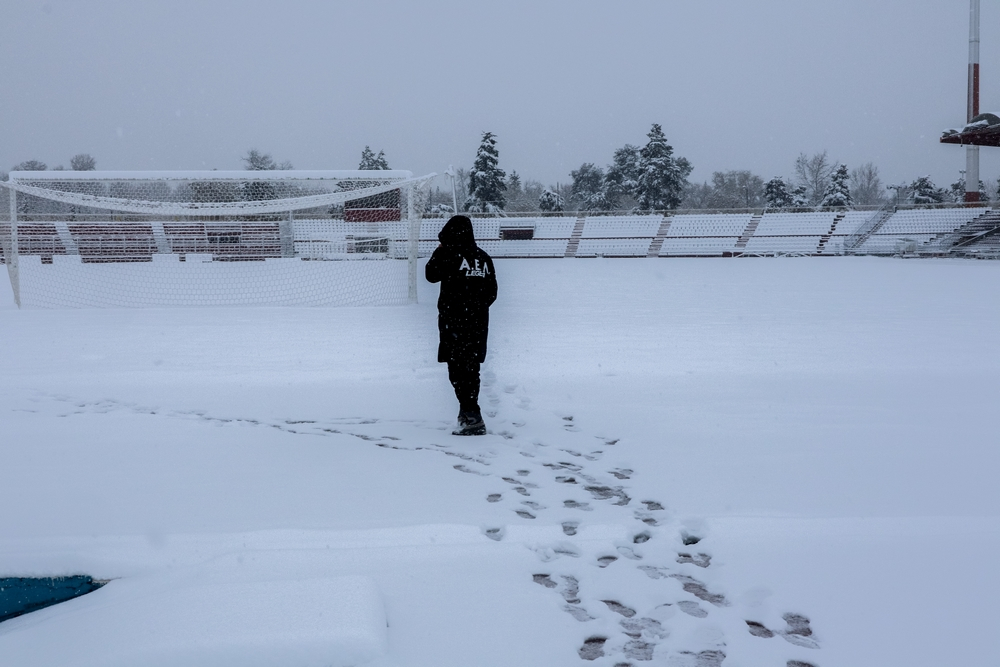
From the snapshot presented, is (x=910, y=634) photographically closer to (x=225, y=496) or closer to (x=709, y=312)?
(x=225, y=496)

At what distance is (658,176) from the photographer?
4578cm

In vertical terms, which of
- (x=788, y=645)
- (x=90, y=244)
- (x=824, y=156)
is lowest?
(x=788, y=645)

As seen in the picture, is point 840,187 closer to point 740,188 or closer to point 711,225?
point 711,225

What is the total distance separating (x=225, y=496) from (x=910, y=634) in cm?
314

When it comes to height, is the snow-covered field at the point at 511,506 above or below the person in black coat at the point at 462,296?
below

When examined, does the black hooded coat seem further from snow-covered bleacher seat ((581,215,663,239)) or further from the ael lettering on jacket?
snow-covered bleacher seat ((581,215,663,239))

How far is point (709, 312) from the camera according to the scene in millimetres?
11359

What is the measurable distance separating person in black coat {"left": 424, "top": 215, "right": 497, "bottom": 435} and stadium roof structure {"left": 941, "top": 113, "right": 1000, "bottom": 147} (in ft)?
101

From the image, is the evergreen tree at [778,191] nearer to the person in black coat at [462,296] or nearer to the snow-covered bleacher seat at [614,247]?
the snow-covered bleacher seat at [614,247]

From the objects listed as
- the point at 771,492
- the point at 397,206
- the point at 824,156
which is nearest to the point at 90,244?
the point at 397,206

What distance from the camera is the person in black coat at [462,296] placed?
15.7 ft

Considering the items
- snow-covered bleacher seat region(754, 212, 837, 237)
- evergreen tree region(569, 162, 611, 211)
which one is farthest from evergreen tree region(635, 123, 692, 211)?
evergreen tree region(569, 162, 611, 211)

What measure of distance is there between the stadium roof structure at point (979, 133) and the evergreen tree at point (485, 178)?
23689 millimetres

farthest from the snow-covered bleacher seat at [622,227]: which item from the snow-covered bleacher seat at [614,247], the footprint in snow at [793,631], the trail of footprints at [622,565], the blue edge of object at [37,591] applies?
the blue edge of object at [37,591]
